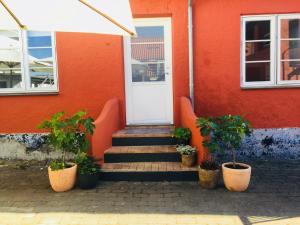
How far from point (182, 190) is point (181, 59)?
118 inches

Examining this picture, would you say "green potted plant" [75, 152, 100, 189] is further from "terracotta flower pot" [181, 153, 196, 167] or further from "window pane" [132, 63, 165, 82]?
"window pane" [132, 63, 165, 82]

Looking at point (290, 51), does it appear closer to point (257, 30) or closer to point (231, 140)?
point (257, 30)

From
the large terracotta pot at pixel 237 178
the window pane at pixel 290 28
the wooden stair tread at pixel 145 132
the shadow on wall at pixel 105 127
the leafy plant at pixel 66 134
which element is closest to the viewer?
the large terracotta pot at pixel 237 178

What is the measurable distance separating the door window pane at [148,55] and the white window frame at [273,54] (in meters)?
1.77

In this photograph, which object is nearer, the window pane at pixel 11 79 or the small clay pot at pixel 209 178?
the small clay pot at pixel 209 178

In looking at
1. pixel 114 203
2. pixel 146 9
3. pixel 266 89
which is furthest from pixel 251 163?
pixel 146 9

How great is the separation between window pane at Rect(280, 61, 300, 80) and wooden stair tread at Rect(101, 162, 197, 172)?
10.2 ft

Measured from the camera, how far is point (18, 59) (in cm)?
715

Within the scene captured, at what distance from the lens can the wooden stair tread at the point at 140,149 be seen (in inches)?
239

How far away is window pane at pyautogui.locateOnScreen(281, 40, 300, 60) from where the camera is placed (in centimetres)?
699

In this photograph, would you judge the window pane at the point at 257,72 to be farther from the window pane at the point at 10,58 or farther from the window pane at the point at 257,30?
the window pane at the point at 10,58

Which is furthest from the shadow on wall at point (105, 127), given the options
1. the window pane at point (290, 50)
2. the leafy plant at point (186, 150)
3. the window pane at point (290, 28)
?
the window pane at point (290, 28)

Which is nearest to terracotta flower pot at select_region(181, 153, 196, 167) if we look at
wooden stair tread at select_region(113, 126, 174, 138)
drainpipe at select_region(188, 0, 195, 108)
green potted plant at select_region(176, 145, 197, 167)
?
green potted plant at select_region(176, 145, 197, 167)

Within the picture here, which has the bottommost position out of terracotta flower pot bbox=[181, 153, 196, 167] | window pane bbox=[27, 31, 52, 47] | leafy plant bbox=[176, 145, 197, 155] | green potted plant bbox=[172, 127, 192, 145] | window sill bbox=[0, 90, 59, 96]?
terracotta flower pot bbox=[181, 153, 196, 167]
